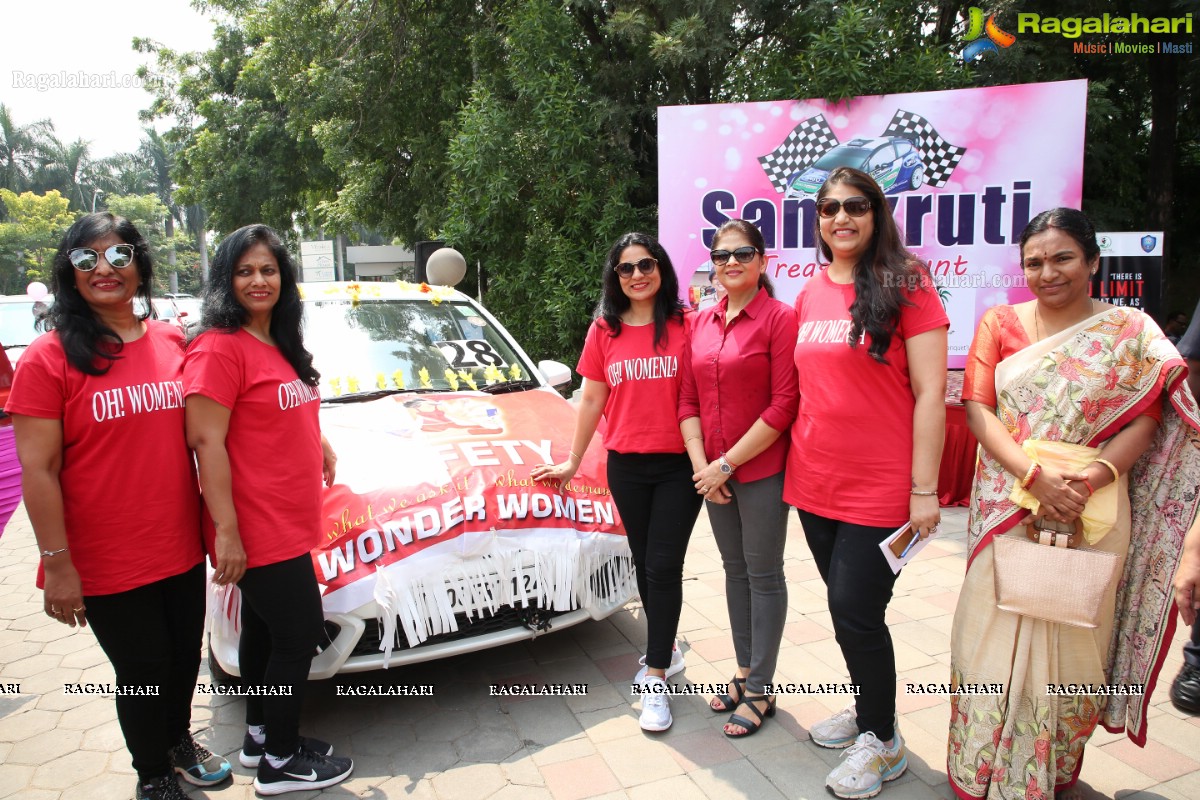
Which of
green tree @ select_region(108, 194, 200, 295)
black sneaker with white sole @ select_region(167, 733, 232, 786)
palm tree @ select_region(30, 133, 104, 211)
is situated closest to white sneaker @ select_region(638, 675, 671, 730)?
black sneaker with white sole @ select_region(167, 733, 232, 786)

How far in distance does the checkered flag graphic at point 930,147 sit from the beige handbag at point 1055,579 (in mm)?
5008

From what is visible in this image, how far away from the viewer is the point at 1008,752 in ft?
7.46

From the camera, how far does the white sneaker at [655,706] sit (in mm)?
2861

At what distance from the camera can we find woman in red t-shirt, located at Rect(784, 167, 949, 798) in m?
2.28

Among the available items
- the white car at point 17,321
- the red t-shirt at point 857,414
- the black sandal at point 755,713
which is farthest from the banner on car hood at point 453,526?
the white car at point 17,321

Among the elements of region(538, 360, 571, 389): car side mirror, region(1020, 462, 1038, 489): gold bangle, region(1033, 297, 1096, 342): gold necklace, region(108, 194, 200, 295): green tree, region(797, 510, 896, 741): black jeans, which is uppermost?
region(108, 194, 200, 295): green tree

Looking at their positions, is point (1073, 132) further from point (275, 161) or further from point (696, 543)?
point (275, 161)

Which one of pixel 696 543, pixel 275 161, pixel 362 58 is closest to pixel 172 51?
pixel 275 161

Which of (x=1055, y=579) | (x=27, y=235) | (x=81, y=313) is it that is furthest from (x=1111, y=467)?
(x=27, y=235)

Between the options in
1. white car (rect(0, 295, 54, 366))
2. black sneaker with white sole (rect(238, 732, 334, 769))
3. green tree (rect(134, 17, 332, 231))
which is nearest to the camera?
black sneaker with white sole (rect(238, 732, 334, 769))

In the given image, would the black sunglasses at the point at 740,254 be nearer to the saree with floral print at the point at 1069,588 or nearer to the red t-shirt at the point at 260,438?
the saree with floral print at the point at 1069,588

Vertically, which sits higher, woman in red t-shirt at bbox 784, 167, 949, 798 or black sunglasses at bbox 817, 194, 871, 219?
black sunglasses at bbox 817, 194, 871, 219

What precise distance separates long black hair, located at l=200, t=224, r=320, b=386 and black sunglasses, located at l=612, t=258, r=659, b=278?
1.13 m

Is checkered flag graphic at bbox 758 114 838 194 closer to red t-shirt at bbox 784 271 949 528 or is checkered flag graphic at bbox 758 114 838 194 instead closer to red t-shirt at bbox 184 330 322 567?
red t-shirt at bbox 784 271 949 528
